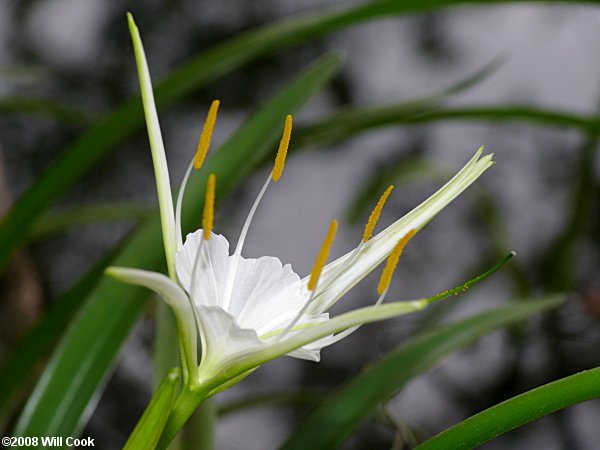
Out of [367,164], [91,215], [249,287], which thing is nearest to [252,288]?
[249,287]

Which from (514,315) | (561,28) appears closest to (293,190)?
(561,28)

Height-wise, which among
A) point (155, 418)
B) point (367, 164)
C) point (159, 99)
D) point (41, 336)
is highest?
point (367, 164)

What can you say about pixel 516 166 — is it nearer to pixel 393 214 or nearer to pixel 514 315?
pixel 393 214

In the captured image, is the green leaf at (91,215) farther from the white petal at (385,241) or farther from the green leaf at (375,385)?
the white petal at (385,241)

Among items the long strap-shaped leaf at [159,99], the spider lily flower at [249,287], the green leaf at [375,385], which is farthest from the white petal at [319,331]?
the long strap-shaped leaf at [159,99]

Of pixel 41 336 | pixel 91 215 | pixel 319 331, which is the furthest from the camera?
pixel 91 215

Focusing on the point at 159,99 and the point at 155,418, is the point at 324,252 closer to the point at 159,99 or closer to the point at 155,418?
the point at 155,418
